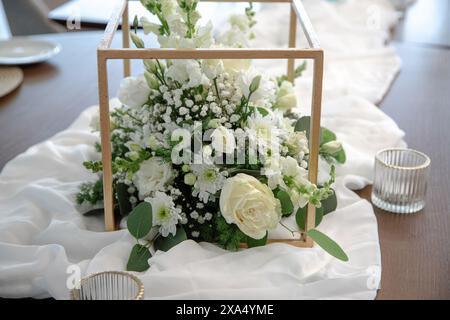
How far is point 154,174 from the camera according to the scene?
3.43ft

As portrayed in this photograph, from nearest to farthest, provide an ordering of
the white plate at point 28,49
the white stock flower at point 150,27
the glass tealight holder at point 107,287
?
1. the glass tealight holder at point 107,287
2. the white stock flower at point 150,27
3. the white plate at point 28,49

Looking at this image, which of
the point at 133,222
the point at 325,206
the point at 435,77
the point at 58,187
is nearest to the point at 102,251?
the point at 133,222

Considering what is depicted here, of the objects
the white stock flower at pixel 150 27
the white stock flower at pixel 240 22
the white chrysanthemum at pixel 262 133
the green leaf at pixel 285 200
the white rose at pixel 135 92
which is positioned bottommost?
the green leaf at pixel 285 200

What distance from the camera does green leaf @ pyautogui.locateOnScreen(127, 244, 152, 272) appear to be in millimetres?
1000

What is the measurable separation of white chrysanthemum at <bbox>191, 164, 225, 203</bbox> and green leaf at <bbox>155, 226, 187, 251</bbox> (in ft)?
0.20

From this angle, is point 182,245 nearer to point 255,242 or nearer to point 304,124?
point 255,242

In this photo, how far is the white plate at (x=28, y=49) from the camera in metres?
1.93

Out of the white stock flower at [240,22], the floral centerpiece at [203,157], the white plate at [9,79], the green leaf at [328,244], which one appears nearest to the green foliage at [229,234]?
the floral centerpiece at [203,157]

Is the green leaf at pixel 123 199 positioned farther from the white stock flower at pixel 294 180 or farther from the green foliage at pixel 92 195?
the white stock flower at pixel 294 180

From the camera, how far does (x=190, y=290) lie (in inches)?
37.5

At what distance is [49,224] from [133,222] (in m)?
0.19

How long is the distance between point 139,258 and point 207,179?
149 millimetres

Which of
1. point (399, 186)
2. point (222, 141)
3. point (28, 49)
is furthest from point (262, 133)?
point (28, 49)

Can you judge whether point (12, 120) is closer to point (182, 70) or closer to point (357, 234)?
point (182, 70)
